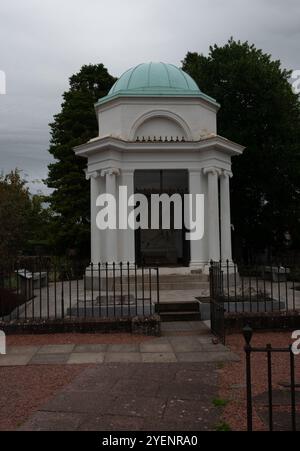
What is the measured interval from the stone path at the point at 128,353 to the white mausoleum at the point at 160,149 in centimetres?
823

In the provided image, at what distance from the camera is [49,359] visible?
26.4 feet

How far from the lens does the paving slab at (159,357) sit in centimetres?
784

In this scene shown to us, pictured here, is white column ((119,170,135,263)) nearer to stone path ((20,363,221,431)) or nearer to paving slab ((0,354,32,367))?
paving slab ((0,354,32,367))

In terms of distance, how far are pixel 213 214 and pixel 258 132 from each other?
9181mm

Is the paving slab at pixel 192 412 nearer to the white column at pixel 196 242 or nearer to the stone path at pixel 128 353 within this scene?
the stone path at pixel 128 353

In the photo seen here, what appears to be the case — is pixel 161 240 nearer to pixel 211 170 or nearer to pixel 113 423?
pixel 211 170

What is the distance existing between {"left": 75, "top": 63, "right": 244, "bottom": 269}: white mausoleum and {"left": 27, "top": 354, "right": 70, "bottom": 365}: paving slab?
8866 mm

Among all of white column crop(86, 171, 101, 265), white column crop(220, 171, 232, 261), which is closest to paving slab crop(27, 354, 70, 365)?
white column crop(86, 171, 101, 265)

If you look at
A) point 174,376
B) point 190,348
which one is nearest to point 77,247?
point 190,348

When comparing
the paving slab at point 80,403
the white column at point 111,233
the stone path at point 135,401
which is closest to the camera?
the stone path at point 135,401

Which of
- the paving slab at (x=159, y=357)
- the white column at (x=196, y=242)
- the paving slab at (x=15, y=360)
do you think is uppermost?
the white column at (x=196, y=242)

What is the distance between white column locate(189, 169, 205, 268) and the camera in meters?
17.6

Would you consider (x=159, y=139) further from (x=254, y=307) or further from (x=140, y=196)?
(x=254, y=307)

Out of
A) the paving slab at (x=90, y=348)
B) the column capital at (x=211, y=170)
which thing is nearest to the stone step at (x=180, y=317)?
the paving slab at (x=90, y=348)
